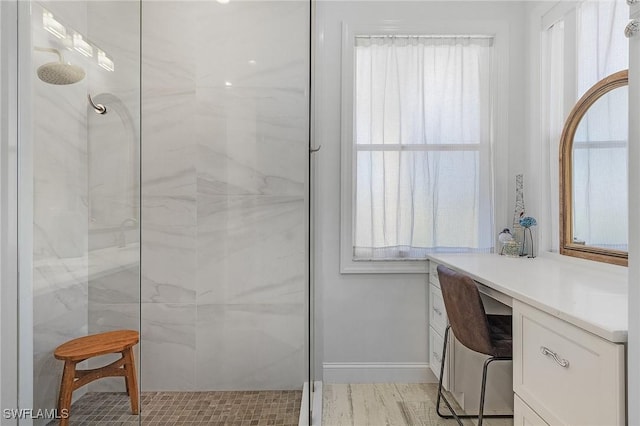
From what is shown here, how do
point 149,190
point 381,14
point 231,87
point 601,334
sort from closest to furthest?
point 601,334
point 149,190
point 231,87
point 381,14

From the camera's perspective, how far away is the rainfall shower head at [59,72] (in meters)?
1.19

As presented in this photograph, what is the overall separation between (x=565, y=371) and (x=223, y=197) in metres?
1.22

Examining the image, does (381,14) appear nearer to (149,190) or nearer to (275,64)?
(275,64)

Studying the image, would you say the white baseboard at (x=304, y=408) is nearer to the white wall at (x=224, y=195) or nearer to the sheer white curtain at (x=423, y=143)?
the white wall at (x=224, y=195)

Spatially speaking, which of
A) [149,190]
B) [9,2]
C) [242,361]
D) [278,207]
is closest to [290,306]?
[242,361]

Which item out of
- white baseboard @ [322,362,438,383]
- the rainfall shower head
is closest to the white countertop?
white baseboard @ [322,362,438,383]

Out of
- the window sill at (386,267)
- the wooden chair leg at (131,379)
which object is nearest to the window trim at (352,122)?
the window sill at (386,267)

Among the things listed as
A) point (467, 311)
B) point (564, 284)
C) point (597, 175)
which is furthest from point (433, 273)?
point (597, 175)

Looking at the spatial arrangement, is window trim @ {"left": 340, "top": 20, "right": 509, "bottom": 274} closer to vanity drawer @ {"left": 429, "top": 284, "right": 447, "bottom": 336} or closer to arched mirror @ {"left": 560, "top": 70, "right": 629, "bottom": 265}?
vanity drawer @ {"left": 429, "top": 284, "right": 447, "bottom": 336}

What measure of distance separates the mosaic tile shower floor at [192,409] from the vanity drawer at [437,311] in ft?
3.13

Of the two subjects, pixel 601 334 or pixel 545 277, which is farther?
pixel 545 277

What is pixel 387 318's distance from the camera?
7.82 feet

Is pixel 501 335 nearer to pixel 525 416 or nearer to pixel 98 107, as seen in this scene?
pixel 525 416

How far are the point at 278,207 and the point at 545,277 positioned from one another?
115 centimetres
